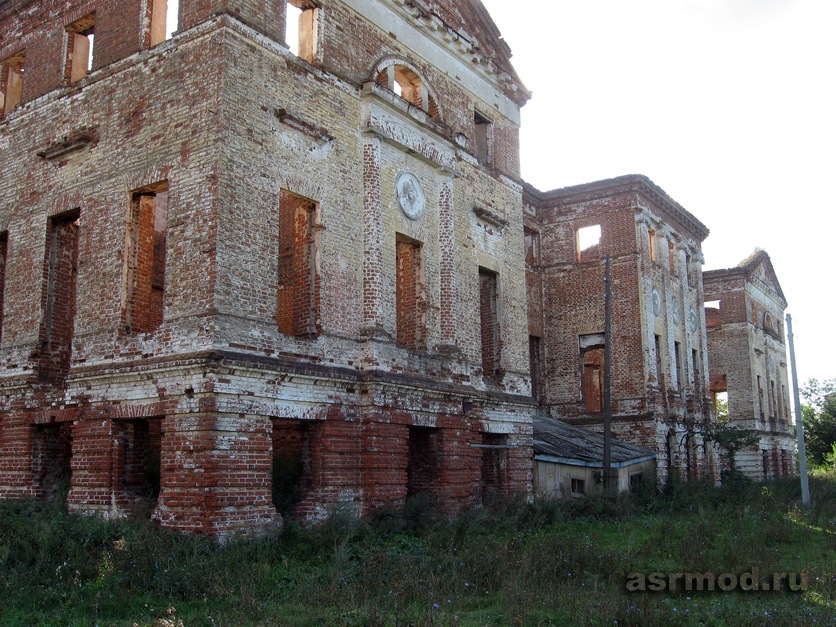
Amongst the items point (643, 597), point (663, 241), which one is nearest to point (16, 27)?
point (643, 597)

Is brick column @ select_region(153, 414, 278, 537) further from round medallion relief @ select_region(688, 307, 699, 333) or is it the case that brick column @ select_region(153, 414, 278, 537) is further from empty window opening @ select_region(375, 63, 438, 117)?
round medallion relief @ select_region(688, 307, 699, 333)

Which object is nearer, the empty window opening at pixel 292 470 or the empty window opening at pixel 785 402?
the empty window opening at pixel 292 470

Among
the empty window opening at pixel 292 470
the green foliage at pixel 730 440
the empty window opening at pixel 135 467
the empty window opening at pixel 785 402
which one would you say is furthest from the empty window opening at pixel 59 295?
the empty window opening at pixel 785 402

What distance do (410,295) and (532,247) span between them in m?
12.5

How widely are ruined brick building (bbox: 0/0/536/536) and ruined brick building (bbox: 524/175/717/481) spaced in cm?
933

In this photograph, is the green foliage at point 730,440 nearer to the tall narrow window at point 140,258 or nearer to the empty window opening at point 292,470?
the empty window opening at point 292,470

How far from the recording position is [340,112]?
14016 mm

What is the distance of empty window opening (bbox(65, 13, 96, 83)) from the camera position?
14172 mm

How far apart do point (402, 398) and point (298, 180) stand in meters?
3.97

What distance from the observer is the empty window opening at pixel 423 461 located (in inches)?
593

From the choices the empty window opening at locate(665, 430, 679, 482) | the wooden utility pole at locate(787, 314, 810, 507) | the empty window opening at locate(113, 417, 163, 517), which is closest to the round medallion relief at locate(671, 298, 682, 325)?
the empty window opening at locate(665, 430, 679, 482)

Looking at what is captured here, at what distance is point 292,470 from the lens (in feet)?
42.9

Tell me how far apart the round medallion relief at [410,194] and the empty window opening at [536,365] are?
11.5 metres

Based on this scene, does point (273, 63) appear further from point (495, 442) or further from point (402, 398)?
point (495, 442)
